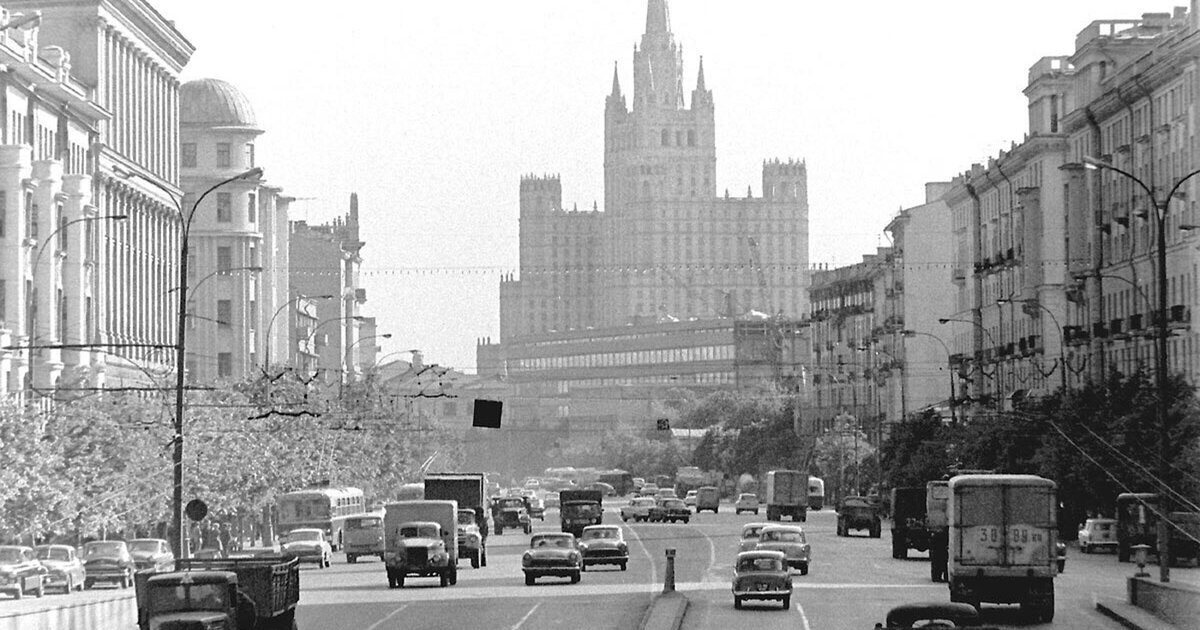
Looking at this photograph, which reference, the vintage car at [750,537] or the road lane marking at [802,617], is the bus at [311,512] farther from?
the road lane marking at [802,617]

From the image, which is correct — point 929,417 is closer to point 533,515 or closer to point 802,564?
point 533,515

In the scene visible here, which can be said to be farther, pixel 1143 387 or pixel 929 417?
pixel 929 417

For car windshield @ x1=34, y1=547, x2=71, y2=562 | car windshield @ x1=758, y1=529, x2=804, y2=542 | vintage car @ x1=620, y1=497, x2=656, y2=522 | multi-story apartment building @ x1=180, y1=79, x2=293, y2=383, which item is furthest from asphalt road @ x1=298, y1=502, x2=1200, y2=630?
multi-story apartment building @ x1=180, y1=79, x2=293, y2=383

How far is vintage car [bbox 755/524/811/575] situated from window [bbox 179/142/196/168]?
107942mm

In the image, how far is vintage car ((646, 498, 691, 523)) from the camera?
140m

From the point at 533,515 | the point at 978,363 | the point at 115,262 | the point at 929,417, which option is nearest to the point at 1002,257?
the point at 978,363

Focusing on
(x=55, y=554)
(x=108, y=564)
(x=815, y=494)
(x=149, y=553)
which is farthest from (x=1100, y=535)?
(x=815, y=494)

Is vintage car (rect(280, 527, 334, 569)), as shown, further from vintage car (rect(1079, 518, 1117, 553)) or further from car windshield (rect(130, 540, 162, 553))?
vintage car (rect(1079, 518, 1117, 553))

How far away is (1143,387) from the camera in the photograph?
9381 centimetres

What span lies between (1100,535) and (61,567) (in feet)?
135

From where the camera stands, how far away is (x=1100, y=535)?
311ft

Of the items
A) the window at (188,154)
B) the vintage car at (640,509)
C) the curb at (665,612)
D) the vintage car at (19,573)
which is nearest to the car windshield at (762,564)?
the curb at (665,612)

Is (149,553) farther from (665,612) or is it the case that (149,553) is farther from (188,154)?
(188,154)

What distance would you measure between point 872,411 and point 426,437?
3623cm
